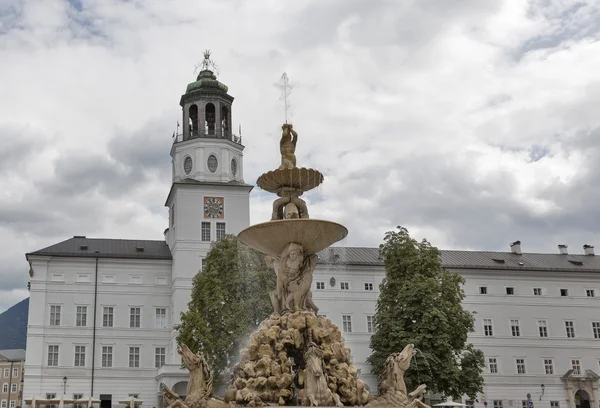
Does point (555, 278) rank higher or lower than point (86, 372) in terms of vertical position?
higher

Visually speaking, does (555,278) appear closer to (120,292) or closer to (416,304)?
(416,304)

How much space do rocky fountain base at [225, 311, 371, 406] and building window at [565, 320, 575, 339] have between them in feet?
134

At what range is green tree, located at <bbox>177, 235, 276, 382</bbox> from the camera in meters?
30.1

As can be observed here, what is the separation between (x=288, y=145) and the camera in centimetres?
1603

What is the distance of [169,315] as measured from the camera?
155ft

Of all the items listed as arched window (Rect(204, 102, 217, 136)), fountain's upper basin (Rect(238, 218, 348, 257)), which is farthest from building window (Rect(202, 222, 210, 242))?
fountain's upper basin (Rect(238, 218, 348, 257))

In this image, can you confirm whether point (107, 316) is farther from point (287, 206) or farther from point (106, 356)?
point (287, 206)

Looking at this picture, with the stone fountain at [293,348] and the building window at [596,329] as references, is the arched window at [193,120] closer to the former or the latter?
the building window at [596,329]

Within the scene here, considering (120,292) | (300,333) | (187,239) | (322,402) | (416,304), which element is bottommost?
(322,402)

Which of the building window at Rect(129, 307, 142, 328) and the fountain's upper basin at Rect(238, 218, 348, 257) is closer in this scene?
the fountain's upper basin at Rect(238, 218, 348, 257)

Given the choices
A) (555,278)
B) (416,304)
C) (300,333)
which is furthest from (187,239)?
(300,333)

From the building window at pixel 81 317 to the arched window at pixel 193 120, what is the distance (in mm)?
13728

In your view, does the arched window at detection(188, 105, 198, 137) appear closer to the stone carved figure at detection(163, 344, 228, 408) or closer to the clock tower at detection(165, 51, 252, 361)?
the clock tower at detection(165, 51, 252, 361)

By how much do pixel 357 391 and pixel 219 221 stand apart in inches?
1359
